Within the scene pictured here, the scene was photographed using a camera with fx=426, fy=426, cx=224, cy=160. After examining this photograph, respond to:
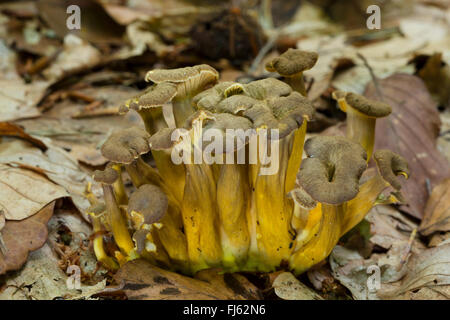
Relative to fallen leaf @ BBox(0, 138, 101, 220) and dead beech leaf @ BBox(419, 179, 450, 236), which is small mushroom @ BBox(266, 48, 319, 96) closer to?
dead beech leaf @ BBox(419, 179, 450, 236)

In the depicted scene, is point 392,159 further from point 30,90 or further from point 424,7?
point 424,7

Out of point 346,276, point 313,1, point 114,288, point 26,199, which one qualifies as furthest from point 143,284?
point 313,1

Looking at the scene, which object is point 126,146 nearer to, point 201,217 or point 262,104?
point 201,217

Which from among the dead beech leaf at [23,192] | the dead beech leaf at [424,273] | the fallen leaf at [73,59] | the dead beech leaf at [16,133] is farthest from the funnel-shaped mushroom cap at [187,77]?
the fallen leaf at [73,59]

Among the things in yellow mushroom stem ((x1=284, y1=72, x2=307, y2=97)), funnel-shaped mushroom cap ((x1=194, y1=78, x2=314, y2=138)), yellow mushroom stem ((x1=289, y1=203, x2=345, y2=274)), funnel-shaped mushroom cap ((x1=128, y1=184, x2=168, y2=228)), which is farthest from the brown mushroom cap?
yellow mushroom stem ((x1=289, y1=203, x2=345, y2=274))

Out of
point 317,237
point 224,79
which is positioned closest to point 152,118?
point 317,237
